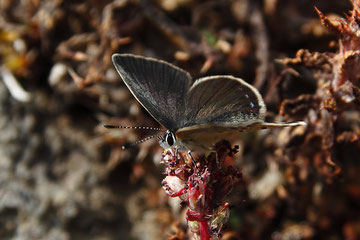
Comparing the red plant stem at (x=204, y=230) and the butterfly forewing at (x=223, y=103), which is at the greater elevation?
the butterfly forewing at (x=223, y=103)

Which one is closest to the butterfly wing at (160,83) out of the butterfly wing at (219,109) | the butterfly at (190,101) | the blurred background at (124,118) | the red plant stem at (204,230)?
the butterfly at (190,101)

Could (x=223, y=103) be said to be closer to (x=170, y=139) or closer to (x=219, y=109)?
(x=219, y=109)

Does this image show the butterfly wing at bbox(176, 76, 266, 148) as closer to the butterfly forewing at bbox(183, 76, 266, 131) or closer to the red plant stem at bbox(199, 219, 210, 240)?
the butterfly forewing at bbox(183, 76, 266, 131)

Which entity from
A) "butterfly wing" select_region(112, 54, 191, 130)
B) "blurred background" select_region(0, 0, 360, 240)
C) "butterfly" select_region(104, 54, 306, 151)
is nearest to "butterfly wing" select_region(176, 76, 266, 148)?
"butterfly" select_region(104, 54, 306, 151)

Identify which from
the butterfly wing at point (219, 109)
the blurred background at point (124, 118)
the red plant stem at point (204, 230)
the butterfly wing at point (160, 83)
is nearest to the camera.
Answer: the butterfly wing at point (219, 109)

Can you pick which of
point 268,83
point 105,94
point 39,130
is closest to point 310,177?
point 268,83

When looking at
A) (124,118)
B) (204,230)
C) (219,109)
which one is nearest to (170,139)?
(219,109)

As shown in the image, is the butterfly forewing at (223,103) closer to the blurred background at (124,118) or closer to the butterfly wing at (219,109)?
the butterfly wing at (219,109)
